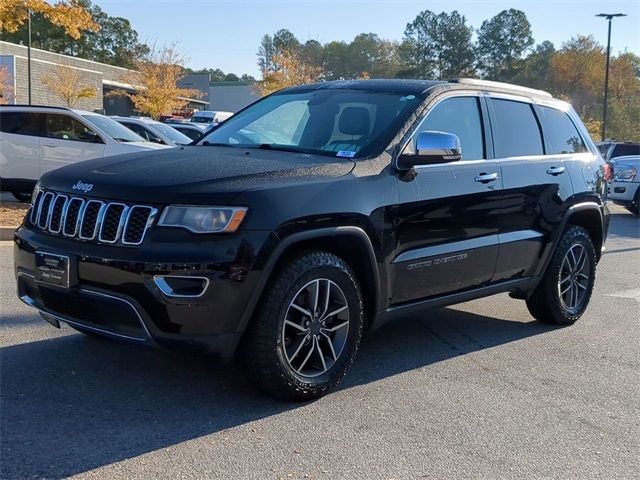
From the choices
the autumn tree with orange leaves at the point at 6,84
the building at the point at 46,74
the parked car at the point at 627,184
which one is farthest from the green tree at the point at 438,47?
the parked car at the point at 627,184

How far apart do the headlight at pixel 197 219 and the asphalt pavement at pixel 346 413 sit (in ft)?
3.41

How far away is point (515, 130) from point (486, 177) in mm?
784

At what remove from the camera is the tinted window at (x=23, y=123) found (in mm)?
13003

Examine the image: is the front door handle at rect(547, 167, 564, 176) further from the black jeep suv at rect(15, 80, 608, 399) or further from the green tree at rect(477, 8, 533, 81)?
the green tree at rect(477, 8, 533, 81)

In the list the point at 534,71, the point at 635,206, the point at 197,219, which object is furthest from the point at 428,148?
the point at 534,71

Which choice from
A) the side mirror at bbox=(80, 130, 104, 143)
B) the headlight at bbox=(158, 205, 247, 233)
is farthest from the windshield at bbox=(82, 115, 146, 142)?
the headlight at bbox=(158, 205, 247, 233)

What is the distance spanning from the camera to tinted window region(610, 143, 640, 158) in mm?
23097

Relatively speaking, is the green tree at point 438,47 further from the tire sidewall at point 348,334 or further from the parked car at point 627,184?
the tire sidewall at point 348,334

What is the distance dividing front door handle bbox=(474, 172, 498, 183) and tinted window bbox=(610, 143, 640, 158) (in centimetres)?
1979

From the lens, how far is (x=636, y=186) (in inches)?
675

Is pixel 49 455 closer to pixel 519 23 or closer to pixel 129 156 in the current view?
pixel 129 156

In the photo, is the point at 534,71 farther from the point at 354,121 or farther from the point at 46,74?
the point at 354,121

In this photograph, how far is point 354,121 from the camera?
499cm

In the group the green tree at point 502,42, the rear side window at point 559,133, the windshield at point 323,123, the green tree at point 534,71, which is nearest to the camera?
the windshield at point 323,123
